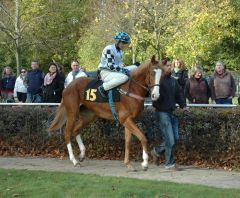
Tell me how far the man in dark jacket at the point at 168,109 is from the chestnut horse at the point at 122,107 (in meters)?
0.28

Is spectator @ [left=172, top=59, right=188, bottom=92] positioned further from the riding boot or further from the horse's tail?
the horse's tail

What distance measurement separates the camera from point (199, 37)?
33.8 meters

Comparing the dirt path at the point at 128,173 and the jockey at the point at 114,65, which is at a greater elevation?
the jockey at the point at 114,65

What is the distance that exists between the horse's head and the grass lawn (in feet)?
6.32

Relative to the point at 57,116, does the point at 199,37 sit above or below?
above

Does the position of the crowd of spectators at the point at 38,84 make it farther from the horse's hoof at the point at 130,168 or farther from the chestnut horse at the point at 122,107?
the horse's hoof at the point at 130,168

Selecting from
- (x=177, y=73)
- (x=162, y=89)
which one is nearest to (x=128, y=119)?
(x=162, y=89)

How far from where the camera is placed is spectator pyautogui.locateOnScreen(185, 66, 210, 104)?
1394 cm

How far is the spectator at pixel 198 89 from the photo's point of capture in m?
13.9

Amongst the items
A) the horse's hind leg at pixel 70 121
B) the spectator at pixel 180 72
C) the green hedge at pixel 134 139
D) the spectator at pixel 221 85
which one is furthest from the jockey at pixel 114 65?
the spectator at pixel 221 85

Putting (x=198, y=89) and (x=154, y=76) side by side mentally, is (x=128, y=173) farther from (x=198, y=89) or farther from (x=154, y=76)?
(x=198, y=89)

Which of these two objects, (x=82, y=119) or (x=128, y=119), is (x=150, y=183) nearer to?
(x=128, y=119)

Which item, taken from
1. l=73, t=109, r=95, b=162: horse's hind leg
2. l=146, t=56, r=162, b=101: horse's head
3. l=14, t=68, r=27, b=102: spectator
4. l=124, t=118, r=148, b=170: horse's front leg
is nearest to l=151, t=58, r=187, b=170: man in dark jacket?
l=146, t=56, r=162, b=101: horse's head

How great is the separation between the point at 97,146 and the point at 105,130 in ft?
1.30
